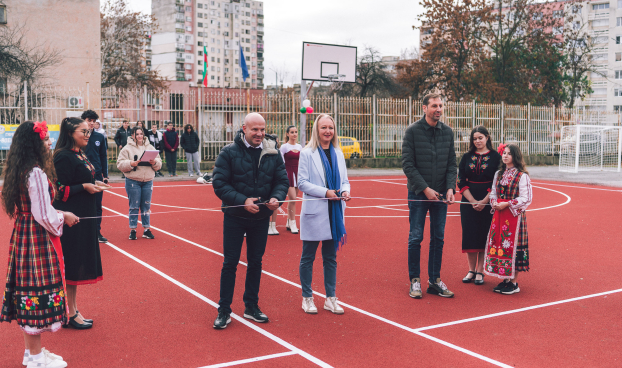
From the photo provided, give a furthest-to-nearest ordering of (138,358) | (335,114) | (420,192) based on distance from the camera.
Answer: (335,114) < (420,192) < (138,358)

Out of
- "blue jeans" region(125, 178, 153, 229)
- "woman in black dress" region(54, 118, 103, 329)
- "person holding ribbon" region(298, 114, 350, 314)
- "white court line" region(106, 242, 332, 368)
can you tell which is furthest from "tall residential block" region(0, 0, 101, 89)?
"person holding ribbon" region(298, 114, 350, 314)

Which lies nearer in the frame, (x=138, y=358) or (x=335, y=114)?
(x=138, y=358)

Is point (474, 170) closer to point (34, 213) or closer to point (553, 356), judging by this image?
point (553, 356)

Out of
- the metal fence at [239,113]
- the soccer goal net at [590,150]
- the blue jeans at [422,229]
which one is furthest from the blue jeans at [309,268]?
the soccer goal net at [590,150]

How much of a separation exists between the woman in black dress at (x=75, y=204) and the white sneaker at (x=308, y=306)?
1.94m

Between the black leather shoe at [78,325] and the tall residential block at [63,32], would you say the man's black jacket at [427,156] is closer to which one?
the black leather shoe at [78,325]

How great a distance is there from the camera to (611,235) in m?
9.57

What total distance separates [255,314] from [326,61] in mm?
16906

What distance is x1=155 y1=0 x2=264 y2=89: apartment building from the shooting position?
109 meters

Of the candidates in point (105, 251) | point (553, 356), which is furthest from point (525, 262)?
point (105, 251)

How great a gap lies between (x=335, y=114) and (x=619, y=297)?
18.7 metres

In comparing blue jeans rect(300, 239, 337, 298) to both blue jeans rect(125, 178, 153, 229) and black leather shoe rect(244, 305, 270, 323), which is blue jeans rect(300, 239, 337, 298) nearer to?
black leather shoe rect(244, 305, 270, 323)

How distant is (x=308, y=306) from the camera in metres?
5.38

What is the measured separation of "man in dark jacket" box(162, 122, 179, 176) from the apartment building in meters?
83.6
